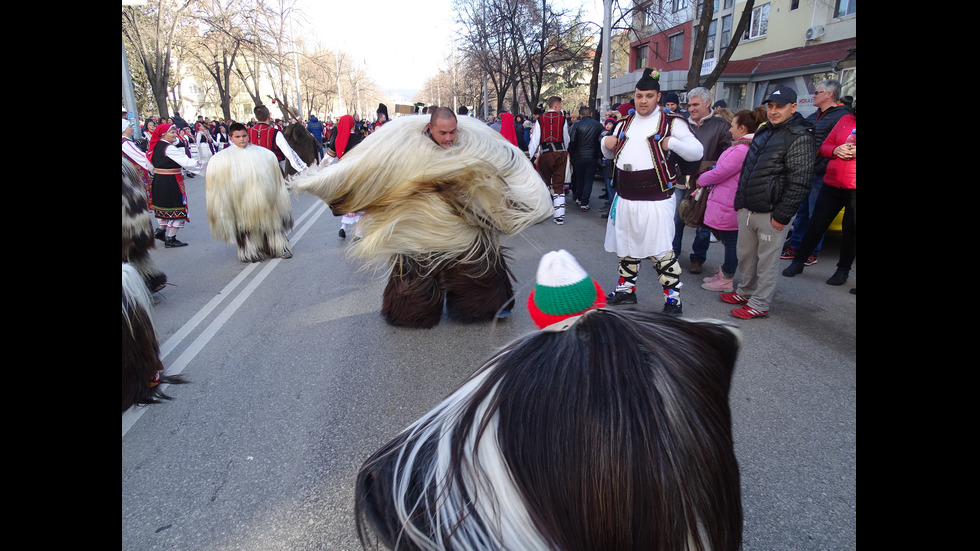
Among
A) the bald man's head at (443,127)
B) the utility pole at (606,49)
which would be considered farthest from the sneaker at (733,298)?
the utility pole at (606,49)

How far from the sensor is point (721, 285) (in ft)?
16.8

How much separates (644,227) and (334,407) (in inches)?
110

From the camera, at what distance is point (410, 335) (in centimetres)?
417

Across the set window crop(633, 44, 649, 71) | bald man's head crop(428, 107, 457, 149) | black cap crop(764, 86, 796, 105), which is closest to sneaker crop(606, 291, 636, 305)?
black cap crop(764, 86, 796, 105)

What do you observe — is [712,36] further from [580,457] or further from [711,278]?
[580,457]

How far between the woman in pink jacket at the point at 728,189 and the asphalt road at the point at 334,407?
434 millimetres

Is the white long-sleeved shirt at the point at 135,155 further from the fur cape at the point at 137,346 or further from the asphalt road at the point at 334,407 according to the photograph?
the fur cape at the point at 137,346

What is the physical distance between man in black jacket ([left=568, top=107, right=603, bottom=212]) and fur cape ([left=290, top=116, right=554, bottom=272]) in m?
5.87

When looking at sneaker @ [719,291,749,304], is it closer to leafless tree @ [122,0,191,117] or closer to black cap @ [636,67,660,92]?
black cap @ [636,67,660,92]

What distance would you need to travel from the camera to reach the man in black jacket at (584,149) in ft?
30.8

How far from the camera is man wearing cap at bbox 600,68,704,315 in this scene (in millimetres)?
3936

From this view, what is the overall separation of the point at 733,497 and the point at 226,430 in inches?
107

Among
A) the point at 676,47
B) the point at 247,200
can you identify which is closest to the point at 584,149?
the point at 247,200
